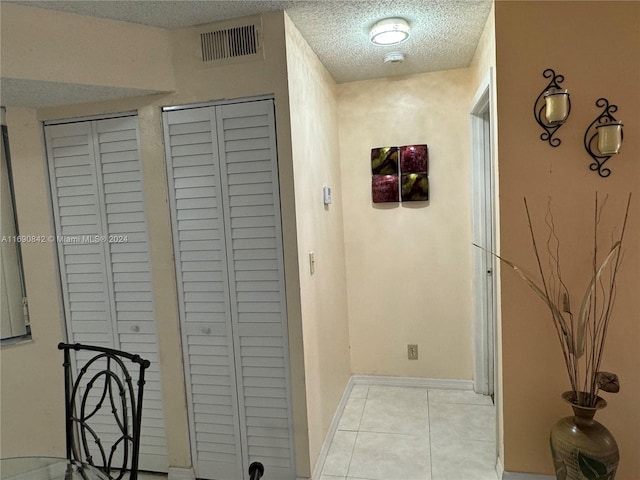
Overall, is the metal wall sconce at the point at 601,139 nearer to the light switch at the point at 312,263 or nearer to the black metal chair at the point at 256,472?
the light switch at the point at 312,263

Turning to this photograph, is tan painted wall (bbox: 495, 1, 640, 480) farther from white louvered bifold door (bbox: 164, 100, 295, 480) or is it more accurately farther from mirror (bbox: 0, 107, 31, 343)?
mirror (bbox: 0, 107, 31, 343)

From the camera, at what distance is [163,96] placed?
7.12 ft

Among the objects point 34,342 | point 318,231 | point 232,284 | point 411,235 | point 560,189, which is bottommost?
point 34,342

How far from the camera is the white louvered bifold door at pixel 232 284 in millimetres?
2100

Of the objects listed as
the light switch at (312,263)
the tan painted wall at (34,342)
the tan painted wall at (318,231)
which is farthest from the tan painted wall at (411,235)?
the tan painted wall at (34,342)

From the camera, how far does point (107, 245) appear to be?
2350 mm

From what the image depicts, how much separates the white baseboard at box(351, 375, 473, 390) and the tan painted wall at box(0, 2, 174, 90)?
101 inches

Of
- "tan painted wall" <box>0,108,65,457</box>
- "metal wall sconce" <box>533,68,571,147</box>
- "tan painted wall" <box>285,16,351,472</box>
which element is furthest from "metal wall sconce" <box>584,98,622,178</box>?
"tan painted wall" <box>0,108,65,457</box>

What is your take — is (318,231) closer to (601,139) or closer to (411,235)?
(411,235)

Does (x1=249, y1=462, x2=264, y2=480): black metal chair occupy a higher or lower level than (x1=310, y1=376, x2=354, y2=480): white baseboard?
higher

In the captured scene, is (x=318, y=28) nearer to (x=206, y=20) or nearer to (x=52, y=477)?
(x=206, y=20)

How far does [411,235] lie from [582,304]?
144cm

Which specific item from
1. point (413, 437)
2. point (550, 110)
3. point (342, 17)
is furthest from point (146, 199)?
point (413, 437)

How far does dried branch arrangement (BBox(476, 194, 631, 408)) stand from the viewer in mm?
1866
